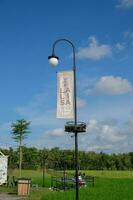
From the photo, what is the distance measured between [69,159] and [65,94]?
9863 centimetres

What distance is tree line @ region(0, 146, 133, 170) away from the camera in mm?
102188

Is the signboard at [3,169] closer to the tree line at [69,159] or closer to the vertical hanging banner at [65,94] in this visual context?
the vertical hanging banner at [65,94]

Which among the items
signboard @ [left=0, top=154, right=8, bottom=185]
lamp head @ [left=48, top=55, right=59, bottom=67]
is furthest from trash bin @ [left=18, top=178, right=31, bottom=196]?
lamp head @ [left=48, top=55, right=59, bottom=67]

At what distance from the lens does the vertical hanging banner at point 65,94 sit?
16.9m

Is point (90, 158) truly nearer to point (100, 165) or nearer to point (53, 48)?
point (100, 165)

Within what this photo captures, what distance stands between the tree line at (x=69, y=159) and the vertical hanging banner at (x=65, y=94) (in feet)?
263

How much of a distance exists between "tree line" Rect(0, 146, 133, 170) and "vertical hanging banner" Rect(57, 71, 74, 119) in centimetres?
8027

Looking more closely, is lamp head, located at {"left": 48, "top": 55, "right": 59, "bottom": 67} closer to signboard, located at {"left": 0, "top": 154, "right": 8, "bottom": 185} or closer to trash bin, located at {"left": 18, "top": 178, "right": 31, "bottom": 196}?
trash bin, located at {"left": 18, "top": 178, "right": 31, "bottom": 196}

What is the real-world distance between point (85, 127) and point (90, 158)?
103 m

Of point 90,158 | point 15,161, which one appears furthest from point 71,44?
point 90,158

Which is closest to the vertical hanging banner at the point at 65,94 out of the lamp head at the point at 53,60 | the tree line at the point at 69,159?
the lamp head at the point at 53,60

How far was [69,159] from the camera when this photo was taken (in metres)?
115

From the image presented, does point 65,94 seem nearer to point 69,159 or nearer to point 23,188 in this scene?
point 23,188

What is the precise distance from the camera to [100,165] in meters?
124
